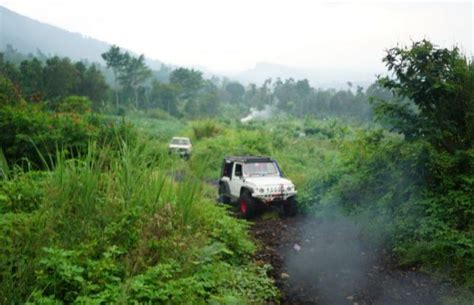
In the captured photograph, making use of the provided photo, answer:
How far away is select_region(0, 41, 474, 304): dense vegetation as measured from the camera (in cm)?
393

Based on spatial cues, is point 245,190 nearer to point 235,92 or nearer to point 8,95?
point 8,95

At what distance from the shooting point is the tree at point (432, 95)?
7.03m

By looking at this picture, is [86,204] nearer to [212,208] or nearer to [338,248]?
[212,208]

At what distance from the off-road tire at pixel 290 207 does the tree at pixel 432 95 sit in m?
3.22

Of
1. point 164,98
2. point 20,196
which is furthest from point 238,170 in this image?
point 164,98

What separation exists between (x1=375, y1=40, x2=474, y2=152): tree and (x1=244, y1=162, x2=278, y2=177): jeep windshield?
365 centimetres

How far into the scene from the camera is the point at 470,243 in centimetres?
559

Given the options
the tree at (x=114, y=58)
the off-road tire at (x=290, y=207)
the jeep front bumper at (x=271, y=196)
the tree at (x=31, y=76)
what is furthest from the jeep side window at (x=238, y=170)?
the tree at (x=114, y=58)

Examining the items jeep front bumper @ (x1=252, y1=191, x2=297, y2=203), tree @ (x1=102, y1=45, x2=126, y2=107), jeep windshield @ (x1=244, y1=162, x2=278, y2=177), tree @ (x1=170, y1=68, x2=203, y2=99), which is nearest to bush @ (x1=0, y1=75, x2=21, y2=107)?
jeep windshield @ (x1=244, y1=162, x2=278, y2=177)

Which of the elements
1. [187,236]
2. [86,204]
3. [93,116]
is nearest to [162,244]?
[187,236]

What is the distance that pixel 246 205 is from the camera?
9.61 meters

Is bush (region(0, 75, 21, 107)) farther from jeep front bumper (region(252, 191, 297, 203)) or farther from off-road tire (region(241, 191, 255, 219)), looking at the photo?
jeep front bumper (region(252, 191, 297, 203))

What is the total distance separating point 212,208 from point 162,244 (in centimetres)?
260

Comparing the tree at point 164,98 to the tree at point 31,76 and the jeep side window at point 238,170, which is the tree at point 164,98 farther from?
the jeep side window at point 238,170
